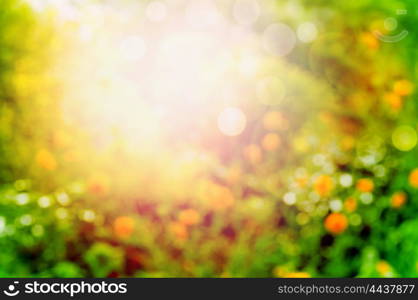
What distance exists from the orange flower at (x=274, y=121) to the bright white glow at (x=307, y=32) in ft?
0.96

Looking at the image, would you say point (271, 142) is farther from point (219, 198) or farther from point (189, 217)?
point (189, 217)

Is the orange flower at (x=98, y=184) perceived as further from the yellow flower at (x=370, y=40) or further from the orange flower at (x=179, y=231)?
the yellow flower at (x=370, y=40)

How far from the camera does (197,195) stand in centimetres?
250

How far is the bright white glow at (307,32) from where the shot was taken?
2562 millimetres

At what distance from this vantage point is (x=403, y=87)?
2.59m

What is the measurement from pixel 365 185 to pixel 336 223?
7.1 inches

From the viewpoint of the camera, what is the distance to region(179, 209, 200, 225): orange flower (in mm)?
2469

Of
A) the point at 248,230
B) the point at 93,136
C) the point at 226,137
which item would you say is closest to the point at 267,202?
the point at 248,230

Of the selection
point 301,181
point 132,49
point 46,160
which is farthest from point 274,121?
point 46,160

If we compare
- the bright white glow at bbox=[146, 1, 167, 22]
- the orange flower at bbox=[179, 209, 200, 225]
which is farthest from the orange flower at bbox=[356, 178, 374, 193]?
the bright white glow at bbox=[146, 1, 167, 22]

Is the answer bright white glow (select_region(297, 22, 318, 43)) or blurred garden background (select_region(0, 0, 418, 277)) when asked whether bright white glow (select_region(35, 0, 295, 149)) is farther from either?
bright white glow (select_region(297, 22, 318, 43))

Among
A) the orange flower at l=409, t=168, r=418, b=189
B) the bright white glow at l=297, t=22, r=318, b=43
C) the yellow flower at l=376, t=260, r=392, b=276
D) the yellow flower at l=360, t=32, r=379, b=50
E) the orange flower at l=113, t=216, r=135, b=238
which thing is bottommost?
the yellow flower at l=376, t=260, r=392, b=276

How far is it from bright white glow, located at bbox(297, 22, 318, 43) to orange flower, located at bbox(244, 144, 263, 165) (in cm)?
44

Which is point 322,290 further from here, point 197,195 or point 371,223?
point 197,195
